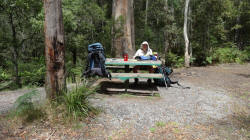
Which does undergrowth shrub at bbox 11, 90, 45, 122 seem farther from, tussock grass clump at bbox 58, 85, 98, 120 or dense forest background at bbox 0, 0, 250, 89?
dense forest background at bbox 0, 0, 250, 89

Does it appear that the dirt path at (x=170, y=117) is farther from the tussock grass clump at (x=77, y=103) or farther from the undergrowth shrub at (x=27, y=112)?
the undergrowth shrub at (x=27, y=112)

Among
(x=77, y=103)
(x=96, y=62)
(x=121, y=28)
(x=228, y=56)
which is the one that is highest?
(x=121, y=28)

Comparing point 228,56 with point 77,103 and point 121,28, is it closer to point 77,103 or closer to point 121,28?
point 121,28

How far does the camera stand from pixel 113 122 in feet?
11.4

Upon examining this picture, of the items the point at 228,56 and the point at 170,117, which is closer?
the point at 170,117

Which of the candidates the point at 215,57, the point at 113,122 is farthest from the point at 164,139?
the point at 215,57

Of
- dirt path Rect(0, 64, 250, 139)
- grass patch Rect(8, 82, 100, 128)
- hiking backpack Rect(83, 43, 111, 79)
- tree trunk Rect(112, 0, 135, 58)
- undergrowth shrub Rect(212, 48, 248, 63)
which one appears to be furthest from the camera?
undergrowth shrub Rect(212, 48, 248, 63)

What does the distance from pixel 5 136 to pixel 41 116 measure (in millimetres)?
595

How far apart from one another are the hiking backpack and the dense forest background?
272 centimetres

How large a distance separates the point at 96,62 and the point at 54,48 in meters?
1.70

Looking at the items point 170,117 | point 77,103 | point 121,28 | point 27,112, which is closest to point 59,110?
point 77,103

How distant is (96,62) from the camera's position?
5.04 metres

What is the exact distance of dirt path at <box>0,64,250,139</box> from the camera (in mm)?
3107

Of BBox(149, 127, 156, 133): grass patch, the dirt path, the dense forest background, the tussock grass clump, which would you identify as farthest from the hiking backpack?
the dense forest background
